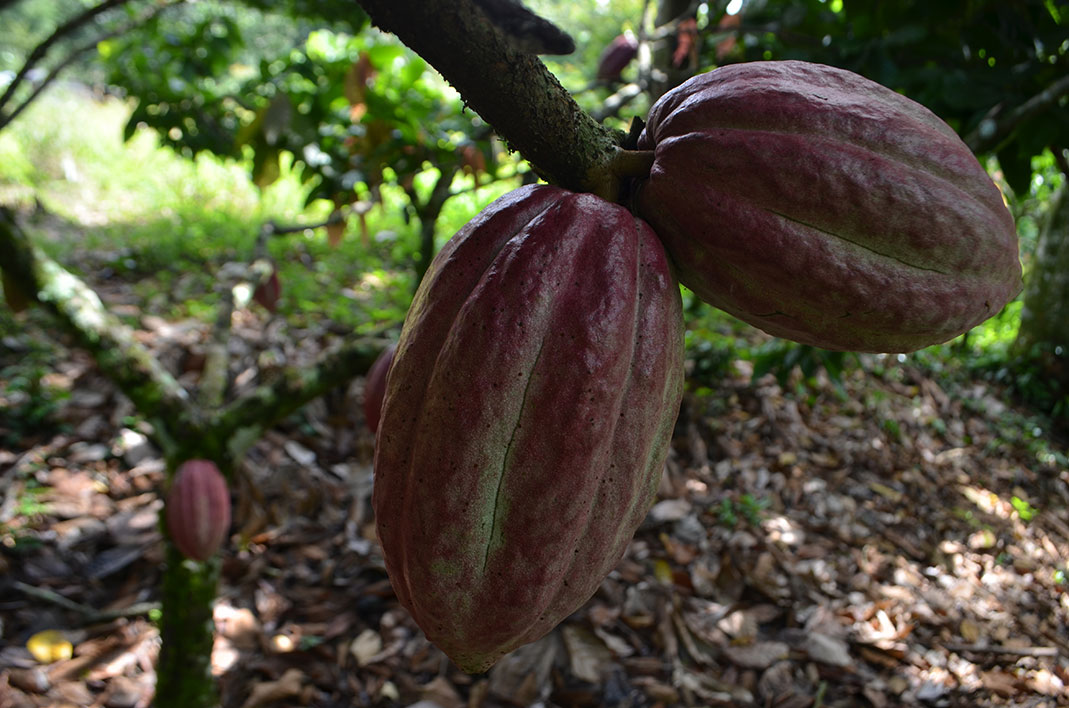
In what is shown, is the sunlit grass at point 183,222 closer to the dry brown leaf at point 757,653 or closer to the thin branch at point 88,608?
the thin branch at point 88,608

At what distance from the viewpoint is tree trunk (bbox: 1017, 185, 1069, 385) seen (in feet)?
12.9

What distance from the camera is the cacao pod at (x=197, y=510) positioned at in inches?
63.2

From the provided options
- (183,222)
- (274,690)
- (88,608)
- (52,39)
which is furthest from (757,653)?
(183,222)

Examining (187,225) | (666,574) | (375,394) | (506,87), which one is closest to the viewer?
(506,87)

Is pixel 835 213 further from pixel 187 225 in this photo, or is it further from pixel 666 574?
pixel 187 225

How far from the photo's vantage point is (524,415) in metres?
0.52

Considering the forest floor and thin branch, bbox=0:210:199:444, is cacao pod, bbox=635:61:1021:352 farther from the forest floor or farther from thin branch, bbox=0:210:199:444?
thin branch, bbox=0:210:199:444

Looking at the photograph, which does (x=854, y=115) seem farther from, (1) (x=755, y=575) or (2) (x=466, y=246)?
(1) (x=755, y=575)

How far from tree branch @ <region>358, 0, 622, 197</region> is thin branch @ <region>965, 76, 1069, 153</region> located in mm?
1251

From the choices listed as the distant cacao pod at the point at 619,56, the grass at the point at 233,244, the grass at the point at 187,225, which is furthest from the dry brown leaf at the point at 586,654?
the distant cacao pod at the point at 619,56

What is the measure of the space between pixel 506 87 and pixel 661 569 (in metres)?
2.15

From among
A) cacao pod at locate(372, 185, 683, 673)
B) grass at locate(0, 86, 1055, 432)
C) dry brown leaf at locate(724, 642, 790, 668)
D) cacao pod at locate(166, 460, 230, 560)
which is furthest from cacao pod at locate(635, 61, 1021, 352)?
dry brown leaf at locate(724, 642, 790, 668)

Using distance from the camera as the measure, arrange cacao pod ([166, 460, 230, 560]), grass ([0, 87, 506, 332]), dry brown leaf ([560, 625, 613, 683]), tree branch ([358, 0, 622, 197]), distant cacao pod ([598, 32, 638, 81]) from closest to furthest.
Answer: tree branch ([358, 0, 622, 197])
cacao pod ([166, 460, 230, 560])
dry brown leaf ([560, 625, 613, 683])
distant cacao pod ([598, 32, 638, 81])
grass ([0, 87, 506, 332])

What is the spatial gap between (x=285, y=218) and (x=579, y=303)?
5.86 metres
